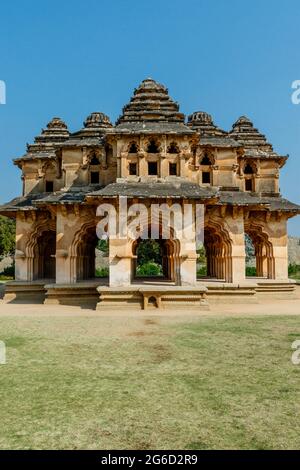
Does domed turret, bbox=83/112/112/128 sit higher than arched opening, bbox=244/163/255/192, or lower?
higher

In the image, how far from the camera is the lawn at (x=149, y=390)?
394 cm

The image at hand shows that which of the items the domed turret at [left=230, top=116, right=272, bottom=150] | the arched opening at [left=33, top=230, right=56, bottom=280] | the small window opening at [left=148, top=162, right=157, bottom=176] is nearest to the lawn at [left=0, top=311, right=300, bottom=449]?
the small window opening at [left=148, top=162, right=157, bottom=176]

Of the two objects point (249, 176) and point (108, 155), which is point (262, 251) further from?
point (108, 155)

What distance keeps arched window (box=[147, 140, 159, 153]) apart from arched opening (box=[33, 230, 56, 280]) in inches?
324

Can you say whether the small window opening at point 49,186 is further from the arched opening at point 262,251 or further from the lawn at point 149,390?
the lawn at point 149,390

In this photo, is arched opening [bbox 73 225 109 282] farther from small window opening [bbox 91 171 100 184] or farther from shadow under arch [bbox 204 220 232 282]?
shadow under arch [bbox 204 220 232 282]

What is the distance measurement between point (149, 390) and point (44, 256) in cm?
1866

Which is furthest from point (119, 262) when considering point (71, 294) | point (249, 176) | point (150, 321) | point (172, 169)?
point (249, 176)

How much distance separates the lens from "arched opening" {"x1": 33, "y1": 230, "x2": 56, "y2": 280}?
20.9 meters

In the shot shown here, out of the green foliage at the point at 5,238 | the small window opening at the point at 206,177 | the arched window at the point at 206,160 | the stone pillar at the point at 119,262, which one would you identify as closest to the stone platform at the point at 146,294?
the stone pillar at the point at 119,262

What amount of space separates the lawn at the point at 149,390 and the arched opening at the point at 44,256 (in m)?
11.5
